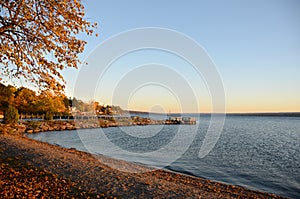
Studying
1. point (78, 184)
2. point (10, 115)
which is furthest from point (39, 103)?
point (78, 184)

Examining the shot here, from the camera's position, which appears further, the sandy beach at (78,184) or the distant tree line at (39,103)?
the distant tree line at (39,103)

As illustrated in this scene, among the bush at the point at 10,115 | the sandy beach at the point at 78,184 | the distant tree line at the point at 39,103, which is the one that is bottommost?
the sandy beach at the point at 78,184

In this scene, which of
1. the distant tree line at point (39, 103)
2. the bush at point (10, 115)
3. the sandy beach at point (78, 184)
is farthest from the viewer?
the bush at point (10, 115)

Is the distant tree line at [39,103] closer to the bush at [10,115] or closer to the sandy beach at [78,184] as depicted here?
the bush at [10,115]

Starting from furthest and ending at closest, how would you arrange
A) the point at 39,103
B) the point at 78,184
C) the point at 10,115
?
the point at 39,103, the point at 10,115, the point at 78,184

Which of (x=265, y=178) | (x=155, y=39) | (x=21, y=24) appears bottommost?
(x=265, y=178)

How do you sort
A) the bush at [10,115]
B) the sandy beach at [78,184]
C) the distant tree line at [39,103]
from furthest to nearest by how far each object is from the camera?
the bush at [10,115] → the distant tree line at [39,103] → the sandy beach at [78,184]

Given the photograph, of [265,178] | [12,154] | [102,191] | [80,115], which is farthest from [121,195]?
[80,115]

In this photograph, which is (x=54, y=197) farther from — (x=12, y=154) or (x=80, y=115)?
(x=80, y=115)

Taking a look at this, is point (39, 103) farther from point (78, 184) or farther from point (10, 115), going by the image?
point (78, 184)

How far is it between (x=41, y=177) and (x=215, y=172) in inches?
453

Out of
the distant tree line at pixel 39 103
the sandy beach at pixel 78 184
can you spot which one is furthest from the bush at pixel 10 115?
the sandy beach at pixel 78 184

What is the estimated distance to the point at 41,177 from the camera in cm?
793

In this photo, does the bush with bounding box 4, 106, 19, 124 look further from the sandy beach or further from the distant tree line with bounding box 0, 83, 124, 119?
the sandy beach
